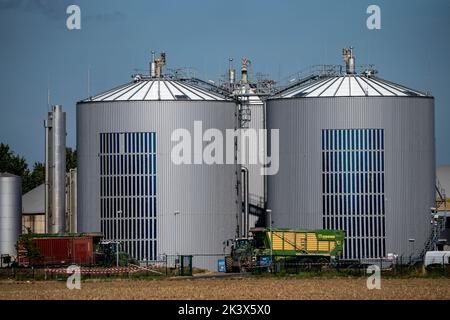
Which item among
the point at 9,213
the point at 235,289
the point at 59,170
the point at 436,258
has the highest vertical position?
the point at 59,170

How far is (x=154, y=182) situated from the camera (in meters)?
115

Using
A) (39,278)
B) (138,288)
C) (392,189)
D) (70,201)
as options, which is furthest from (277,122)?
(138,288)

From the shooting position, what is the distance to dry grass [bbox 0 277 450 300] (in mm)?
69188

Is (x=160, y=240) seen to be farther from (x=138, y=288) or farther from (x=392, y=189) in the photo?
(x=138, y=288)

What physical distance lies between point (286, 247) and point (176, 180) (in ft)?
38.4

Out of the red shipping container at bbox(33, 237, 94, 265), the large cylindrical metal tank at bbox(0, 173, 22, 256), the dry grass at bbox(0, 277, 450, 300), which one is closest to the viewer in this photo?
the dry grass at bbox(0, 277, 450, 300)

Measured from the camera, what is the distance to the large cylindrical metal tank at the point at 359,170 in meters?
114

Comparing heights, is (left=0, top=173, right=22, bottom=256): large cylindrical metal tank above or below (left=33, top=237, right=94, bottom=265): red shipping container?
above

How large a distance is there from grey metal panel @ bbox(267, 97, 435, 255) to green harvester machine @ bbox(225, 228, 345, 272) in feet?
16.7

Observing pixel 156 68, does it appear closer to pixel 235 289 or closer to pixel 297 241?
pixel 297 241

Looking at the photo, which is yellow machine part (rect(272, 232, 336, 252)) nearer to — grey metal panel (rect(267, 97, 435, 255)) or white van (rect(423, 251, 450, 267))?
grey metal panel (rect(267, 97, 435, 255))

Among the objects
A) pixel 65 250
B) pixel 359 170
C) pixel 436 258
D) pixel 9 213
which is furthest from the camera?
pixel 9 213

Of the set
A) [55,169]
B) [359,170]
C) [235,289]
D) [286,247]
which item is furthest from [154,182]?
[235,289]

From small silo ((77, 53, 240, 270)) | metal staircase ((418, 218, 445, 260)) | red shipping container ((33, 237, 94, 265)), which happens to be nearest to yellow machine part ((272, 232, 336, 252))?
small silo ((77, 53, 240, 270))
